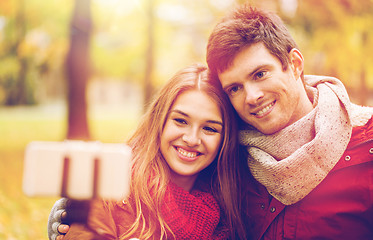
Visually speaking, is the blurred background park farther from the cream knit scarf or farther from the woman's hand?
the woman's hand

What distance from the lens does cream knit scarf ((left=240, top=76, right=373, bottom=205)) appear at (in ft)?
7.33

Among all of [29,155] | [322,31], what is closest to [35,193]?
[29,155]

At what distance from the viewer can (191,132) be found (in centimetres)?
245

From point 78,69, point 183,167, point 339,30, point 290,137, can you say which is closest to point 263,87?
point 290,137

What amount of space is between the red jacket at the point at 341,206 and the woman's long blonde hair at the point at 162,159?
1.25 feet

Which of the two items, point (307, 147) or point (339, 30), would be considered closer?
point (307, 147)

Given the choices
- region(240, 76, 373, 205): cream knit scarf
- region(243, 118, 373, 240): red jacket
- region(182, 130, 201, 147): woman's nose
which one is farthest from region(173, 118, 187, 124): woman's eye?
region(243, 118, 373, 240): red jacket

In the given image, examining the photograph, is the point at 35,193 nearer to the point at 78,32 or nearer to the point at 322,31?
the point at 78,32

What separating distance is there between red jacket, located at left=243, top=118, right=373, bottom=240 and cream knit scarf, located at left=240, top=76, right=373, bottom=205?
69mm

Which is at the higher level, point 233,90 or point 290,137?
point 233,90

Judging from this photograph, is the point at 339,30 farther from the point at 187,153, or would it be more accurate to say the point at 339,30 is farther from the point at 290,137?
the point at 187,153

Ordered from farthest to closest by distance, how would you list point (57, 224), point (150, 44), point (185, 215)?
point (150, 44) → point (185, 215) → point (57, 224)

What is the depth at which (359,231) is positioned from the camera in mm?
2213

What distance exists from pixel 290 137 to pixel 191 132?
65 centimetres
